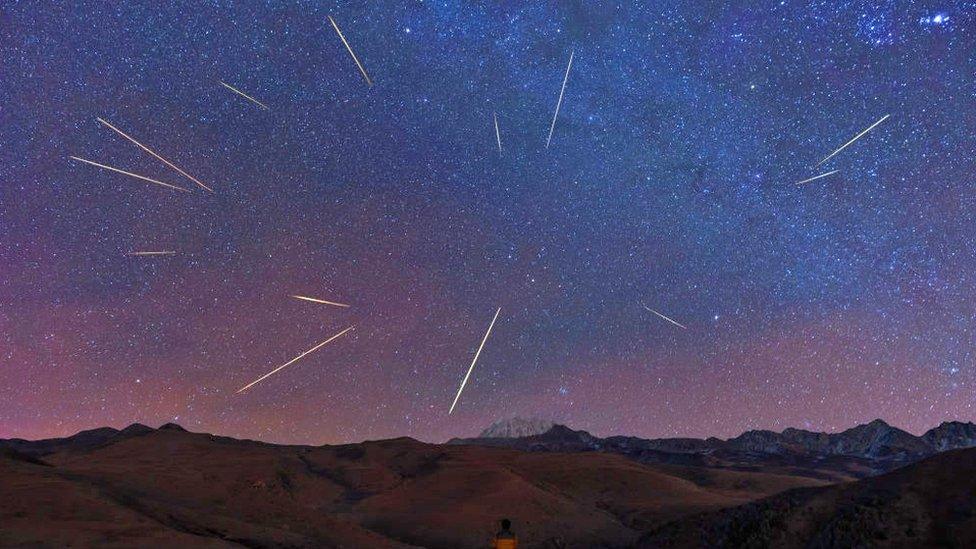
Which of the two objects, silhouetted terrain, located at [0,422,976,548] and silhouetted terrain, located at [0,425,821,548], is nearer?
silhouetted terrain, located at [0,422,976,548]

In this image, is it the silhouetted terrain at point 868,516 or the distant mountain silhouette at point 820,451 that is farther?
the distant mountain silhouette at point 820,451

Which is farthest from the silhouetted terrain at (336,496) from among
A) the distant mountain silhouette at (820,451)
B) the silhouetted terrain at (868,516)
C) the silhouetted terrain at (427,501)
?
the distant mountain silhouette at (820,451)

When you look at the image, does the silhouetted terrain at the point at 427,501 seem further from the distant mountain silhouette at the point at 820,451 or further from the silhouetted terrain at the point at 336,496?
the distant mountain silhouette at the point at 820,451

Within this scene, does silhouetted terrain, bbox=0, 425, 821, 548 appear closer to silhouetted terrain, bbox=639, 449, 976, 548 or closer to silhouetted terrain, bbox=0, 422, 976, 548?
silhouetted terrain, bbox=0, 422, 976, 548

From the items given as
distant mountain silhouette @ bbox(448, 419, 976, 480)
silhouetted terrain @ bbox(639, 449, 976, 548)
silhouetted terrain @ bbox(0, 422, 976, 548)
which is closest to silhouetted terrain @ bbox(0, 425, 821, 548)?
silhouetted terrain @ bbox(0, 422, 976, 548)

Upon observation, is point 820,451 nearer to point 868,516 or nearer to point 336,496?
point 336,496

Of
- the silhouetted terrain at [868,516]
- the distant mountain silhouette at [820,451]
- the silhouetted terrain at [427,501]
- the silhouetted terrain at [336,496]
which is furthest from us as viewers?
the distant mountain silhouette at [820,451]

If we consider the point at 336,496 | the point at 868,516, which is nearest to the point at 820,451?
the point at 336,496

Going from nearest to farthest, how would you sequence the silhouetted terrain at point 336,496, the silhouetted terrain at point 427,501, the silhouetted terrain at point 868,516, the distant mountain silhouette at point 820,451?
the silhouetted terrain at point 868,516 → the silhouetted terrain at point 427,501 → the silhouetted terrain at point 336,496 → the distant mountain silhouette at point 820,451

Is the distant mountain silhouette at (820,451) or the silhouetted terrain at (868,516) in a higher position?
the distant mountain silhouette at (820,451)
